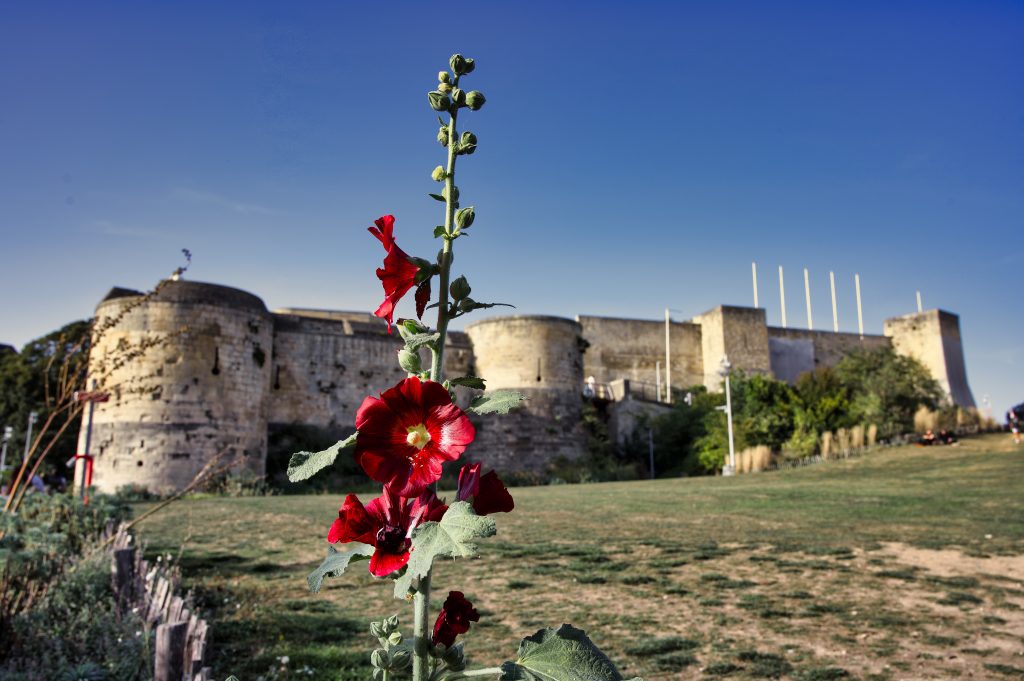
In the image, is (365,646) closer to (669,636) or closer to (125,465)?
(669,636)

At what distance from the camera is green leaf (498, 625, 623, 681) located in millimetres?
1237

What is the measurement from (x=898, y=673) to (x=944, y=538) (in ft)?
15.8

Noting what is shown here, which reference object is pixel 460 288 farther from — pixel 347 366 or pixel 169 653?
pixel 347 366

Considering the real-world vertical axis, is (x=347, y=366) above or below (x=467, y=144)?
above

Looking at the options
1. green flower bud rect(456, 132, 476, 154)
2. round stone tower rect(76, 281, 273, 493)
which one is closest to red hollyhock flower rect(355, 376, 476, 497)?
green flower bud rect(456, 132, 476, 154)

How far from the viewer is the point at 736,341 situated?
43.0m

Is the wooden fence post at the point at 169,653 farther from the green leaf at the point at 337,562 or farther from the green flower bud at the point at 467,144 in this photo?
the green flower bud at the point at 467,144

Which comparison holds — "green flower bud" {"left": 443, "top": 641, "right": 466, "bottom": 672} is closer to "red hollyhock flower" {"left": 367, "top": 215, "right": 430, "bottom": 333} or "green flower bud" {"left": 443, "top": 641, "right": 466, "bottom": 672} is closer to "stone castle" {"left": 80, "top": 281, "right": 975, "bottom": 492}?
"red hollyhock flower" {"left": 367, "top": 215, "right": 430, "bottom": 333}

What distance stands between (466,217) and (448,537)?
663 mm

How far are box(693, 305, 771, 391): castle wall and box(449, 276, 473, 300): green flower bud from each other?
4204cm

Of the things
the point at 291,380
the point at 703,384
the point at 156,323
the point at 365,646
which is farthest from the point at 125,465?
the point at 703,384

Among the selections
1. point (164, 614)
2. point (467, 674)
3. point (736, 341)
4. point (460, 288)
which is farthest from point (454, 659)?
point (736, 341)

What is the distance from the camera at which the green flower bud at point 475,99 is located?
165 centimetres

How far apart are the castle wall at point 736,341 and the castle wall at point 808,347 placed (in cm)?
240
